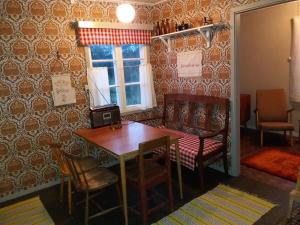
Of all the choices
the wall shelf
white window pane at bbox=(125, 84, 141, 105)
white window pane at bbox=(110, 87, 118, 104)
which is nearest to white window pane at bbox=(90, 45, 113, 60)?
white window pane at bbox=(110, 87, 118, 104)

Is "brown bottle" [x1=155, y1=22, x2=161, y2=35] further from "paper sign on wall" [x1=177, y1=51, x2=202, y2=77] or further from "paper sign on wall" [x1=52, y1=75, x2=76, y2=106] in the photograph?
"paper sign on wall" [x1=52, y1=75, x2=76, y2=106]

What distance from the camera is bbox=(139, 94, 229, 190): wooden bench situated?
2.74 m

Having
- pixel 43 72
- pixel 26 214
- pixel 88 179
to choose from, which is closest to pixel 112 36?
pixel 43 72

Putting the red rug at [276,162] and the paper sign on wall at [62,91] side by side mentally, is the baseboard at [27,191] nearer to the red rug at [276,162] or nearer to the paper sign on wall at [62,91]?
the paper sign on wall at [62,91]

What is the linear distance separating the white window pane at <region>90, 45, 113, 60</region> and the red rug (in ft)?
8.11

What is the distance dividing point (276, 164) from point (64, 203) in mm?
2751

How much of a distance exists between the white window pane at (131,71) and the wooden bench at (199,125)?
1.95ft

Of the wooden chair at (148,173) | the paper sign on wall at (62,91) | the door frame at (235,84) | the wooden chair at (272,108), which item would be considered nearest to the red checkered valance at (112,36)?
the paper sign on wall at (62,91)

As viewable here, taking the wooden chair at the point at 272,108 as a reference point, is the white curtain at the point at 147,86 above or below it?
above

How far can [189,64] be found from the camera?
3.42 metres

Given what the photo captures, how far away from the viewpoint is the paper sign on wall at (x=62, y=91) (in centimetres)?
305

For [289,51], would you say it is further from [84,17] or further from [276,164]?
[84,17]

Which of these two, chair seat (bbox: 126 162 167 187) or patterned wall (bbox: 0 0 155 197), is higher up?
patterned wall (bbox: 0 0 155 197)

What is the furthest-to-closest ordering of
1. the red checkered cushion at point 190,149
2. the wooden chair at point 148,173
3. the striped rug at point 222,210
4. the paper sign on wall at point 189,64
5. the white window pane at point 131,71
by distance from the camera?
1. the white window pane at point 131,71
2. the paper sign on wall at point 189,64
3. the red checkered cushion at point 190,149
4. the striped rug at point 222,210
5. the wooden chair at point 148,173
